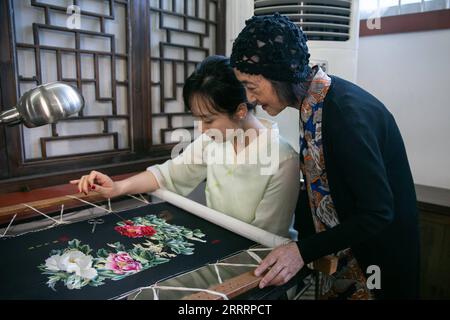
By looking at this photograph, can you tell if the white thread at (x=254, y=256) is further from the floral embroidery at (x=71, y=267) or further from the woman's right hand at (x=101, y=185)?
the woman's right hand at (x=101, y=185)

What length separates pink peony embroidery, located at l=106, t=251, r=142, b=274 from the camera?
2.81 ft

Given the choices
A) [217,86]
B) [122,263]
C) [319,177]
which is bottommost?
[122,263]

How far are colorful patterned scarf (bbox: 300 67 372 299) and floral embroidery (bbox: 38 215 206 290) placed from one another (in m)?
0.35

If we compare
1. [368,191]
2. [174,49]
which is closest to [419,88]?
[368,191]

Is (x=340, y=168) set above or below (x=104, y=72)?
below

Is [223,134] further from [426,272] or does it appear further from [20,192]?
[426,272]

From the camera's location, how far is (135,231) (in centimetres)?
108

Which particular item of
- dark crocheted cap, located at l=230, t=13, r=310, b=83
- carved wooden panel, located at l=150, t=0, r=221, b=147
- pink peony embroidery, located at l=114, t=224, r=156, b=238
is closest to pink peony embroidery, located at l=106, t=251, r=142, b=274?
pink peony embroidery, located at l=114, t=224, r=156, b=238

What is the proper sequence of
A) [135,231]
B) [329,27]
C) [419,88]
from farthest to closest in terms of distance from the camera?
[419,88] < [329,27] < [135,231]

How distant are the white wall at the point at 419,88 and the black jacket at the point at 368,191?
0.83 meters

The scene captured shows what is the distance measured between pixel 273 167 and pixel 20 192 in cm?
100

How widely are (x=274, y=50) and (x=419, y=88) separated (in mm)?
1126

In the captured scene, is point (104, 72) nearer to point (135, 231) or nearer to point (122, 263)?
point (135, 231)

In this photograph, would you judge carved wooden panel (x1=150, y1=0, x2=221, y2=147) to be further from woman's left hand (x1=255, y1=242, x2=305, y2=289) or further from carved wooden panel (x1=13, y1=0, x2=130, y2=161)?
woman's left hand (x1=255, y1=242, x2=305, y2=289)
